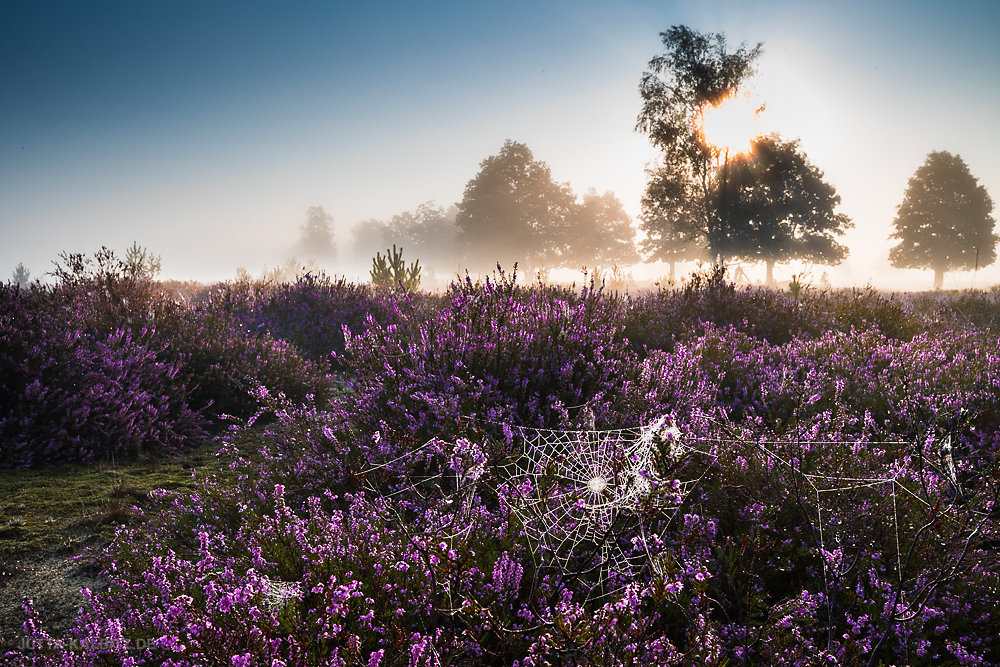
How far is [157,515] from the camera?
10.7 ft

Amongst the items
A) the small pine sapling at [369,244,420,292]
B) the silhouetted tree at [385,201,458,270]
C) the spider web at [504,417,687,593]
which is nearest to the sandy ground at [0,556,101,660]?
the spider web at [504,417,687,593]

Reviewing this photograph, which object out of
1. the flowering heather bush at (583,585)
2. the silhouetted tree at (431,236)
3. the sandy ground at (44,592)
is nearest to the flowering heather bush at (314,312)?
the sandy ground at (44,592)

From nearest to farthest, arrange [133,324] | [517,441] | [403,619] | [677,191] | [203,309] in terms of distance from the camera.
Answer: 1. [403,619]
2. [517,441]
3. [133,324]
4. [203,309]
5. [677,191]

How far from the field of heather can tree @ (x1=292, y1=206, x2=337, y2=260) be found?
322ft

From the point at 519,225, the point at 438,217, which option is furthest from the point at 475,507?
the point at 438,217

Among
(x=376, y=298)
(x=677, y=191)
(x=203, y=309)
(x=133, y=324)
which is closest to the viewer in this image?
(x=133, y=324)

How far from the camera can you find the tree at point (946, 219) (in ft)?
142

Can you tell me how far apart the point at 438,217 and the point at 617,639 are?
87.2 meters

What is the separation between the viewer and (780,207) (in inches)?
1337

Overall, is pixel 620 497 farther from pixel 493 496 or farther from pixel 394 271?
pixel 394 271

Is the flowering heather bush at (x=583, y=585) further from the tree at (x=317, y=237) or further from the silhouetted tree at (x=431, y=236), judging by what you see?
the tree at (x=317, y=237)

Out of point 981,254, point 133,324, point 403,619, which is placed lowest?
point 403,619

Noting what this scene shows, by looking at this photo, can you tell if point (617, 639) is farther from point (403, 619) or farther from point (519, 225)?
point (519, 225)

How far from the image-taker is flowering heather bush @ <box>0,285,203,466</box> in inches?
168
